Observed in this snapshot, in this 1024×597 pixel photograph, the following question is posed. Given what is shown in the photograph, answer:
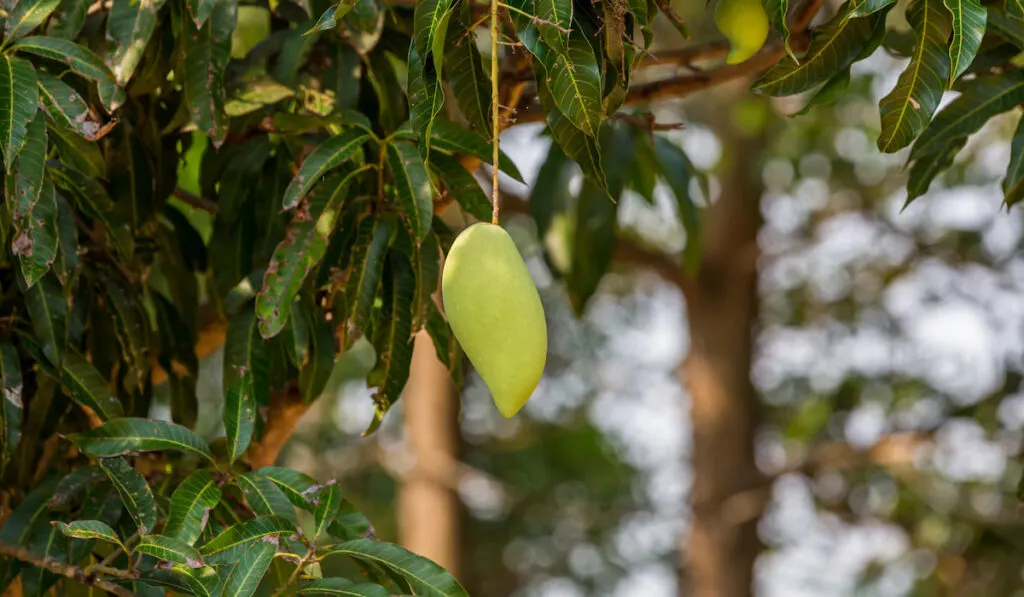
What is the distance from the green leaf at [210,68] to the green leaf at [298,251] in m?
0.13

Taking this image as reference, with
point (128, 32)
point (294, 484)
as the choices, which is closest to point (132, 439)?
point (294, 484)

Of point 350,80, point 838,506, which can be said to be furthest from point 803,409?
point 350,80

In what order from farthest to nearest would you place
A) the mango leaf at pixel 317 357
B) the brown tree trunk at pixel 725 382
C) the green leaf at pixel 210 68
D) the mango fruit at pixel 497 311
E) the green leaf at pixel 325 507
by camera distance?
1. the brown tree trunk at pixel 725 382
2. the mango leaf at pixel 317 357
3. the green leaf at pixel 210 68
4. the green leaf at pixel 325 507
5. the mango fruit at pixel 497 311

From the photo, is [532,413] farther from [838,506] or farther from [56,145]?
[56,145]

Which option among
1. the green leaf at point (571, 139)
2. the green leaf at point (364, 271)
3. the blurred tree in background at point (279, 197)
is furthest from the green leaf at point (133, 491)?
the green leaf at point (571, 139)

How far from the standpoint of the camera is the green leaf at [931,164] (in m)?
1.25

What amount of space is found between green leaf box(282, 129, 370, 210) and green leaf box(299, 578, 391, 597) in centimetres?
33

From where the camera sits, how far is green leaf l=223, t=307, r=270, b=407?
4.27 ft

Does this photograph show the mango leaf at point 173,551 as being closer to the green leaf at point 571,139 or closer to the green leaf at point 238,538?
the green leaf at point 238,538

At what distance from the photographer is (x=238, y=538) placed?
3.21ft

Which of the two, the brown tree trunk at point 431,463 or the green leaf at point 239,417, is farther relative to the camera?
the brown tree trunk at point 431,463

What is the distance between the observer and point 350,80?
4.69ft

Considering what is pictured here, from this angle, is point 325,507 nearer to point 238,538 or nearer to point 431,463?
point 238,538

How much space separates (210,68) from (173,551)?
1.70 ft
